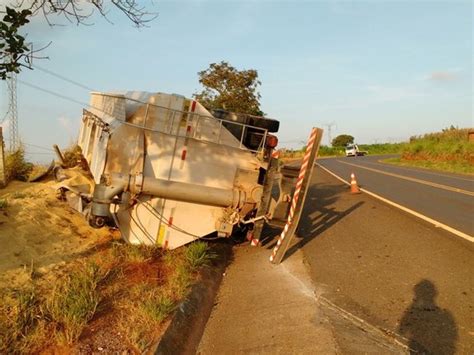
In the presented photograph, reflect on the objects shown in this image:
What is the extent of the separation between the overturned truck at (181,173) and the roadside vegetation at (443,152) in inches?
844

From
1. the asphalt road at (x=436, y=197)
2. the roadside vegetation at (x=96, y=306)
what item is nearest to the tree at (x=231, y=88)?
the asphalt road at (x=436, y=197)

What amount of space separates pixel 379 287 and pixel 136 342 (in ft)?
11.0

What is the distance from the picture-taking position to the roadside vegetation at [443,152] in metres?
29.5

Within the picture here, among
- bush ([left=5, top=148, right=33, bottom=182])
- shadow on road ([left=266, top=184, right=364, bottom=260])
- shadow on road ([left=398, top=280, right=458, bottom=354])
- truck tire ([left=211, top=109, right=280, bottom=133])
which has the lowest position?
bush ([left=5, top=148, right=33, bottom=182])

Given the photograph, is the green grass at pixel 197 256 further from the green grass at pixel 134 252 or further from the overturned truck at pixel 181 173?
the green grass at pixel 134 252

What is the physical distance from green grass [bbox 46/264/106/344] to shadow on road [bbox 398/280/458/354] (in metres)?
3.11

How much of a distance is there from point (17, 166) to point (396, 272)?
9517 millimetres

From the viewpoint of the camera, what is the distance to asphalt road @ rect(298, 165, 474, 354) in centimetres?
484

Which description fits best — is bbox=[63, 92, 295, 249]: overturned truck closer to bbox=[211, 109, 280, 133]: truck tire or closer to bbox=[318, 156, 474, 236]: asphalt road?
bbox=[211, 109, 280, 133]: truck tire

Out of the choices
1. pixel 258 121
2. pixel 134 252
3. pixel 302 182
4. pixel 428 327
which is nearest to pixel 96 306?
pixel 134 252

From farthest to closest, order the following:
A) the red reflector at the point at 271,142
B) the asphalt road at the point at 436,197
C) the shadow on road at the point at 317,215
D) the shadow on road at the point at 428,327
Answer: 1. the asphalt road at the point at 436,197
2. the shadow on road at the point at 317,215
3. the red reflector at the point at 271,142
4. the shadow on road at the point at 428,327

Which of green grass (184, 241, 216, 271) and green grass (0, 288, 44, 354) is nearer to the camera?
green grass (0, 288, 44, 354)

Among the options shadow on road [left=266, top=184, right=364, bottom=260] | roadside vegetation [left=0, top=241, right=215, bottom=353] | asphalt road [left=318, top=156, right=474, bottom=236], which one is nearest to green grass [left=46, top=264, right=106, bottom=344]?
roadside vegetation [left=0, top=241, right=215, bottom=353]

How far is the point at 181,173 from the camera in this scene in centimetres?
688
